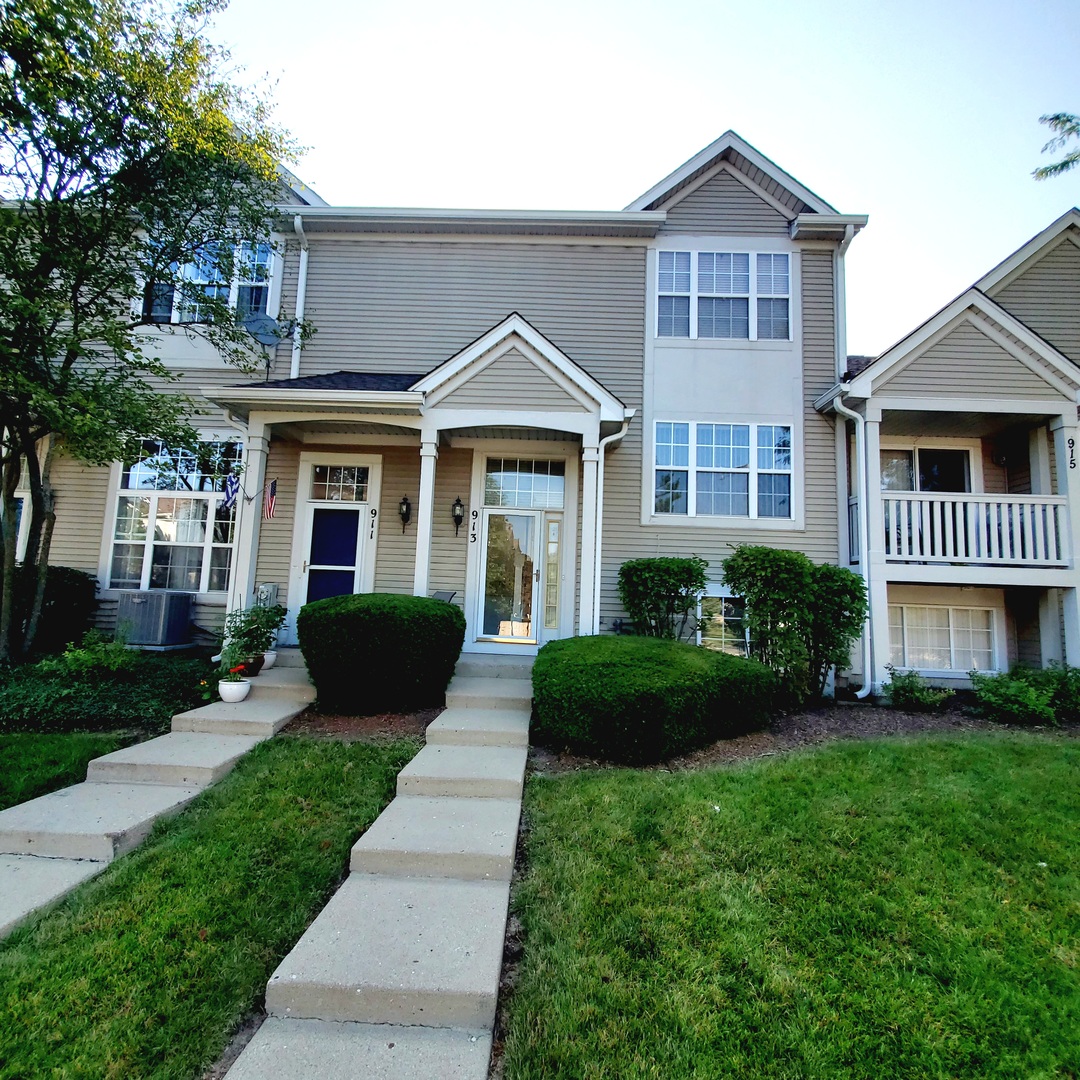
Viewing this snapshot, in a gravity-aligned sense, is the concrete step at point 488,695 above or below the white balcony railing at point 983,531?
below

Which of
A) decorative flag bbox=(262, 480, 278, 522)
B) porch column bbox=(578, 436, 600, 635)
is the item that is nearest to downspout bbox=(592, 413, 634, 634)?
porch column bbox=(578, 436, 600, 635)

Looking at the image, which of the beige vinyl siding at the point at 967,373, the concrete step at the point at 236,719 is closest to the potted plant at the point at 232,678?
the concrete step at the point at 236,719

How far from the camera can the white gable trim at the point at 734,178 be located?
9.12m

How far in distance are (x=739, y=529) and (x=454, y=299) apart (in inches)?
232

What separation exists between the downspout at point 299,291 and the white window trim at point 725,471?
5836 millimetres

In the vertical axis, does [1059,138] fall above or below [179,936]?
above

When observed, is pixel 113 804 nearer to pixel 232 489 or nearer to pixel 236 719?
pixel 236 719

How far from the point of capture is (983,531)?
25.6ft

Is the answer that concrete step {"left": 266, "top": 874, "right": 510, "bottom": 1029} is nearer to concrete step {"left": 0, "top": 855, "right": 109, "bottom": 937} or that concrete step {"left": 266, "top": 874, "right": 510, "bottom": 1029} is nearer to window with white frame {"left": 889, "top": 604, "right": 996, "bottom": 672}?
concrete step {"left": 0, "top": 855, "right": 109, "bottom": 937}

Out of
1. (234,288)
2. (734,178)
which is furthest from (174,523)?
(734,178)

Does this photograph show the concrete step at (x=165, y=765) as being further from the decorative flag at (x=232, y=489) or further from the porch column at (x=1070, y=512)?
the porch column at (x=1070, y=512)

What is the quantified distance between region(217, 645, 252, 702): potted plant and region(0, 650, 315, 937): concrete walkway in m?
0.22

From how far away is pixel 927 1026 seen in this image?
7.31 feet

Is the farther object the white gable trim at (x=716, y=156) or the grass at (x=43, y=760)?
the white gable trim at (x=716, y=156)
